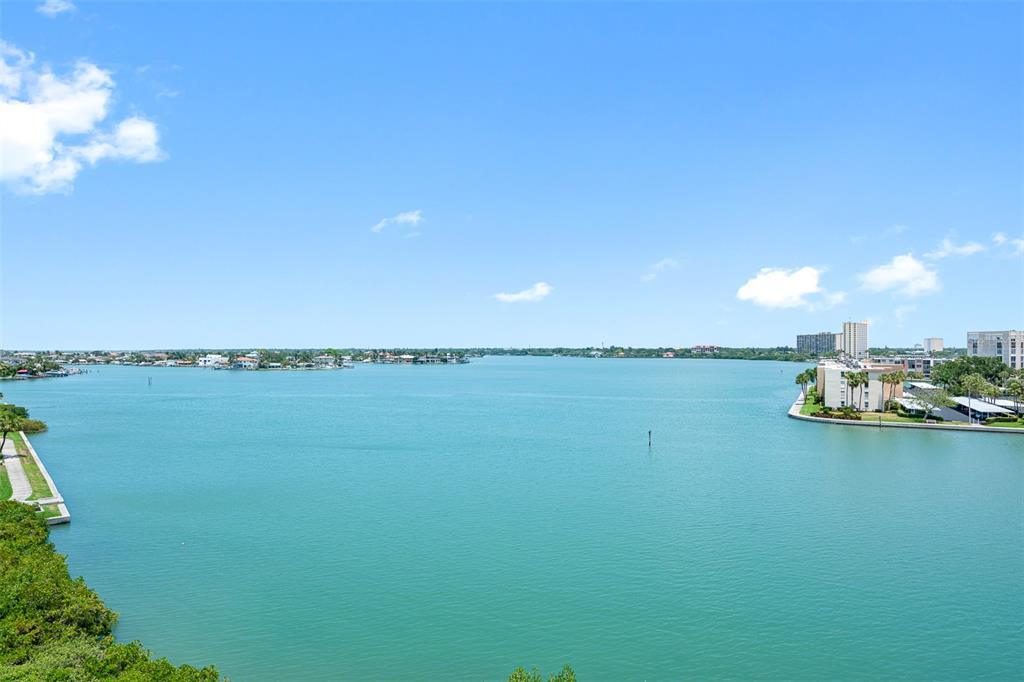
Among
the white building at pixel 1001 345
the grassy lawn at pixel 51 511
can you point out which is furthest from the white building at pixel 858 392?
the white building at pixel 1001 345

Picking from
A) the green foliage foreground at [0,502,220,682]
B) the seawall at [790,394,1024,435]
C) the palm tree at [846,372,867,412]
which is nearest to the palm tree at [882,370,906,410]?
the palm tree at [846,372,867,412]

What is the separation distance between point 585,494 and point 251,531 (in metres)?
11.5

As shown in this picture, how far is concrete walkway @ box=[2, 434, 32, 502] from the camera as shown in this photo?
21797mm

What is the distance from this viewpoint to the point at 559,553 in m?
18.0

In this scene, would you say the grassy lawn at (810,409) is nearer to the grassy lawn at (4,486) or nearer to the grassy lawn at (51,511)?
the grassy lawn at (51,511)

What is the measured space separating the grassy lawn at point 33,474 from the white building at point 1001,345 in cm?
9396

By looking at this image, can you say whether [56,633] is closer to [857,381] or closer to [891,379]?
[857,381]

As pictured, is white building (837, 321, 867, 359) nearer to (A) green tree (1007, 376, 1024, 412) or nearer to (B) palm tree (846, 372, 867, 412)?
(A) green tree (1007, 376, 1024, 412)

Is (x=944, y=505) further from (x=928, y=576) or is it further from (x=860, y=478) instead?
(x=928, y=576)

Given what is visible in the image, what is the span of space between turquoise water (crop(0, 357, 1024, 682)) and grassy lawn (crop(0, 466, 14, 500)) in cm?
194

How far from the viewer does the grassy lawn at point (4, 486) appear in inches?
835

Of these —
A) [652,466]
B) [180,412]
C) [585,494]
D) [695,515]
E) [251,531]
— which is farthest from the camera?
[180,412]

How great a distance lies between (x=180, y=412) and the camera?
180 ft

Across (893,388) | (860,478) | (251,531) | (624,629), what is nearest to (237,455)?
(251,531)
